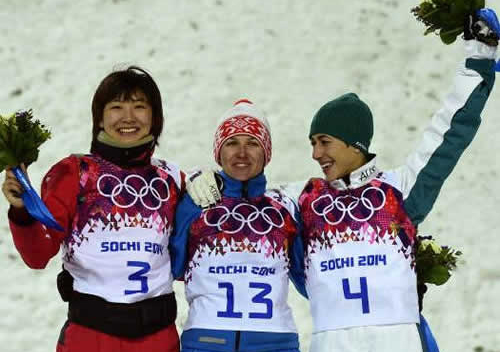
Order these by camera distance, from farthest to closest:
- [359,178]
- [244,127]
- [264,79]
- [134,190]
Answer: [264,79] < [244,127] < [359,178] < [134,190]

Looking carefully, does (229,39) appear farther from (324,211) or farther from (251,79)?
(324,211)

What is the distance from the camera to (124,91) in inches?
150

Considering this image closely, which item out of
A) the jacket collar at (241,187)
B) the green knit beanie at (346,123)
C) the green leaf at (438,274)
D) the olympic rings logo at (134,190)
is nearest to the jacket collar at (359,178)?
the green knit beanie at (346,123)

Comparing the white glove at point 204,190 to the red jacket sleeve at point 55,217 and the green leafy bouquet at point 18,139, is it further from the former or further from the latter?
the green leafy bouquet at point 18,139

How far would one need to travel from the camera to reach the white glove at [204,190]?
149 inches

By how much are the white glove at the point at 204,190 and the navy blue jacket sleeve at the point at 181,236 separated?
0.14ft

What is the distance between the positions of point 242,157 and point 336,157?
41cm

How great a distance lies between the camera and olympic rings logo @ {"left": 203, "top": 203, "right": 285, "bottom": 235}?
3.79 meters

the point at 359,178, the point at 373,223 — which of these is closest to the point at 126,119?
the point at 359,178

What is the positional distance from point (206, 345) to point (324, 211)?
762mm

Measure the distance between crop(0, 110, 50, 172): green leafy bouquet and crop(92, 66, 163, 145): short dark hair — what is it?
13.9 inches

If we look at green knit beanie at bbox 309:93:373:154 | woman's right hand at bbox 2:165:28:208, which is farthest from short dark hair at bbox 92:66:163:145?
green knit beanie at bbox 309:93:373:154

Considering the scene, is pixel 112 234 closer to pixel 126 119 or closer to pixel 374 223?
pixel 126 119

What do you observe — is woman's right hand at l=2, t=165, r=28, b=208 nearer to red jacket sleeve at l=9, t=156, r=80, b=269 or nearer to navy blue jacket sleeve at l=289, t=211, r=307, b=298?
red jacket sleeve at l=9, t=156, r=80, b=269
